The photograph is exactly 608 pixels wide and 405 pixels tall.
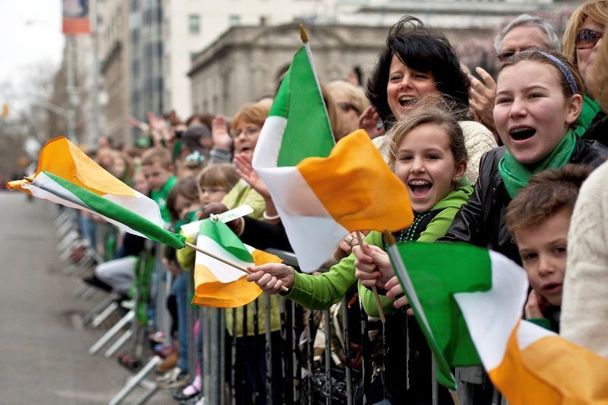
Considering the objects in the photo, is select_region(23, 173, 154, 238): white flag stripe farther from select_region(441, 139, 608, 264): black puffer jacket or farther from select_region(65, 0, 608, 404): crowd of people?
select_region(441, 139, 608, 264): black puffer jacket

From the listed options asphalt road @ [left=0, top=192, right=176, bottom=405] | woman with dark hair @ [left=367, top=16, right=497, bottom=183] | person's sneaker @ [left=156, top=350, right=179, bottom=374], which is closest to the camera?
woman with dark hair @ [left=367, top=16, right=497, bottom=183]

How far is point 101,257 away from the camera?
15953 mm

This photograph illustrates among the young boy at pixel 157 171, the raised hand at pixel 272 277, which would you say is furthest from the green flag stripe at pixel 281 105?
the young boy at pixel 157 171

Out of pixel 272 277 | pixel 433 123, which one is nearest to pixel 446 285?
pixel 433 123

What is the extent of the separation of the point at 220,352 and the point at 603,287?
400 cm

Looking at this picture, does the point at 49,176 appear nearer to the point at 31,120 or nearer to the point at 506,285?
the point at 506,285

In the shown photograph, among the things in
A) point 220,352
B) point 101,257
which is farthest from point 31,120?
point 220,352

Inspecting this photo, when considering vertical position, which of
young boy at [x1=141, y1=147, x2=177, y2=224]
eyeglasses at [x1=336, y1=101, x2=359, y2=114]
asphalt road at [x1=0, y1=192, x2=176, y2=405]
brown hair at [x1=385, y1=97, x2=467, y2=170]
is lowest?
asphalt road at [x1=0, y1=192, x2=176, y2=405]

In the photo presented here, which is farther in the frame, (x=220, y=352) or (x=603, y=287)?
(x=220, y=352)

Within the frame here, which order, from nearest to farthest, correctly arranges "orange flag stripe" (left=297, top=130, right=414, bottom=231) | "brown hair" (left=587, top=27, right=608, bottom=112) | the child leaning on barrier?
"brown hair" (left=587, top=27, right=608, bottom=112), "orange flag stripe" (left=297, top=130, right=414, bottom=231), the child leaning on barrier

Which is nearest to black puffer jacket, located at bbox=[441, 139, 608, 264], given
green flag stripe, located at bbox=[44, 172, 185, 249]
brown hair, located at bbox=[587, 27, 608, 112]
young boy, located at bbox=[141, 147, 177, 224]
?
brown hair, located at bbox=[587, 27, 608, 112]

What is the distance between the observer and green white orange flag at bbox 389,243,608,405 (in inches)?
97.1

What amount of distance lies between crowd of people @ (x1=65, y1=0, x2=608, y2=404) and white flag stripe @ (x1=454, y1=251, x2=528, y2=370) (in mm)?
110

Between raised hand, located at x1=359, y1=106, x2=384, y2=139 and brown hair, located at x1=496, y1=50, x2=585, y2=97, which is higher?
brown hair, located at x1=496, y1=50, x2=585, y2=97
